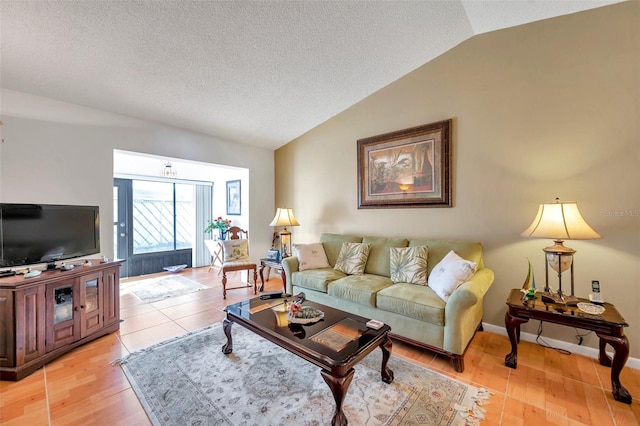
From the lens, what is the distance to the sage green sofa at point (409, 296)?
7.06ft

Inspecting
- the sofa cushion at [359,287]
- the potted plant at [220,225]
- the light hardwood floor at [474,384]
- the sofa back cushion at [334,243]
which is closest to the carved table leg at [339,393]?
the light hardwood floor at [474,384]

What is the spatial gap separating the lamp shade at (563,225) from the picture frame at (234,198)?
15.1ft

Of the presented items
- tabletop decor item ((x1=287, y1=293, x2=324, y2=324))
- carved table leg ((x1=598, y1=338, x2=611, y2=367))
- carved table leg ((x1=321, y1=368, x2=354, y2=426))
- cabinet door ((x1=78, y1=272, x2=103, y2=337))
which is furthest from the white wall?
carved table leg ((x1=598, y1=338, x2=611, y2=367))

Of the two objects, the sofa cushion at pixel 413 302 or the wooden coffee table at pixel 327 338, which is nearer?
the wooden coffee table at pixel 327 338

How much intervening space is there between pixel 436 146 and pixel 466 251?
4.20 feet

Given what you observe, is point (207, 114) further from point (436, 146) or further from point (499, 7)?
point (499, 7)

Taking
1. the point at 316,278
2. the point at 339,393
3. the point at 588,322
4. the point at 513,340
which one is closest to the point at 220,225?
the point at 316,278

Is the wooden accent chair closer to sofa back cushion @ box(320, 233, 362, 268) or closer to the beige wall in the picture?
sofa back cushion @ box(320, 233, 362, 268)

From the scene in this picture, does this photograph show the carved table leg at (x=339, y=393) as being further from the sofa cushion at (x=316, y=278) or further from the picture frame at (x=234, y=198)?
the picture frame at (x=234, y=198)

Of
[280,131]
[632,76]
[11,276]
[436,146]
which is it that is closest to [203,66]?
[280,131]

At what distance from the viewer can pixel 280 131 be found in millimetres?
4426

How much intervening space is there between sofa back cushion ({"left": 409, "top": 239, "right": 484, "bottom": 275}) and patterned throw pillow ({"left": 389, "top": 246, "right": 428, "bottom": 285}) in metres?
0.08

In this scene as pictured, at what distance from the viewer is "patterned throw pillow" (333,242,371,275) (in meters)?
3.40

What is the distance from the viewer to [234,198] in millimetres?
5492
